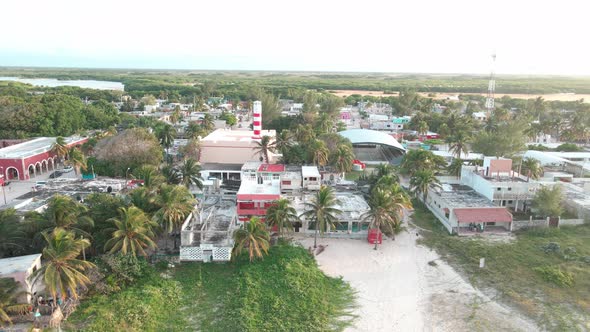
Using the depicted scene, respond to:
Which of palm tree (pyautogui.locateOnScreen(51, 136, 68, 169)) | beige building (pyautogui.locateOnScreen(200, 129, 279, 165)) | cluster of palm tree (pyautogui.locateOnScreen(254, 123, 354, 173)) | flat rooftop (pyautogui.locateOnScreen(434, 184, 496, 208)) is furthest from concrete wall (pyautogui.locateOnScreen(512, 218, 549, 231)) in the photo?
palm tree (pyautogui.locateOnScreen(51, 136, 68, 169))

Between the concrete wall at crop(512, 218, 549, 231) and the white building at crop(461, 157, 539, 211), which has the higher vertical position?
the white building at crop(461, 157, 539, 211)

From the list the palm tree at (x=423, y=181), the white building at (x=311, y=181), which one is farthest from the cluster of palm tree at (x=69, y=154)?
the palm tree at (x=423, y=181)

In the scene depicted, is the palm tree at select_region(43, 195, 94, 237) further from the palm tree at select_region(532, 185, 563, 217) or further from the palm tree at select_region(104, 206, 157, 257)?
the palm tree at select_region(532, 185, 563, 217)

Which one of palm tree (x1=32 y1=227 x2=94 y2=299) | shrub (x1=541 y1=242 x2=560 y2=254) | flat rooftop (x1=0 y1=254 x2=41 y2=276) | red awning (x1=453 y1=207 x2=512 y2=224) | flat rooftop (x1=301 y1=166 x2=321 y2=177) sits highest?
flat rooftop (x1=301 y1=166 x2=321 y2=177)

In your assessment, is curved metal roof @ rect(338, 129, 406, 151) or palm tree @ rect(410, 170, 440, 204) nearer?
palm tree @ rect(410, 170, 440, 204)

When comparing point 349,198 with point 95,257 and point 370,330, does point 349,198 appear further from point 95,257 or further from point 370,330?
point 95,257

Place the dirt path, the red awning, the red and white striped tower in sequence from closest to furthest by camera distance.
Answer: the dirt path < the red awning < the red and white striped tower
